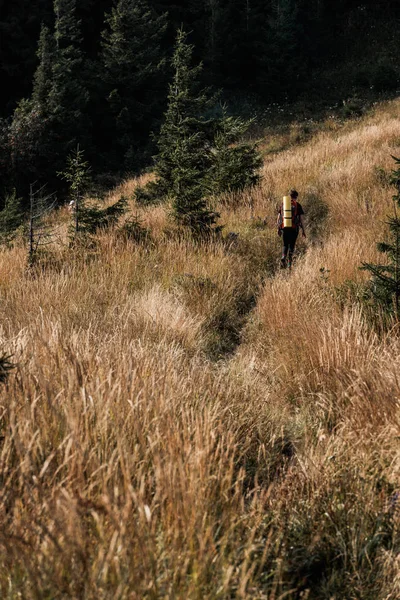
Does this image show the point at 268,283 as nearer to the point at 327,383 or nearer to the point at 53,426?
the point at 327,383

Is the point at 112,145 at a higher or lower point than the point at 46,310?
higher

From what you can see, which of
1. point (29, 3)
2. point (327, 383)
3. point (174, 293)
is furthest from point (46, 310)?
point (29, 3)

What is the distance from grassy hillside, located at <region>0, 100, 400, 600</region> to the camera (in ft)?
3.81

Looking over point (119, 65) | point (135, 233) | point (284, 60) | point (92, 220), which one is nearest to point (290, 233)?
point (135, 233)

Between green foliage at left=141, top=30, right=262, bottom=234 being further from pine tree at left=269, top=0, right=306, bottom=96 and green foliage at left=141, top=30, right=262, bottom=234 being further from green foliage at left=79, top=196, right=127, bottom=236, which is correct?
pine tree at left=269, top=0, right=306, bottom=96

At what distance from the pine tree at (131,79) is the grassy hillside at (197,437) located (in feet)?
70.7

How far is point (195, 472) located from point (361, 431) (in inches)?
40.1

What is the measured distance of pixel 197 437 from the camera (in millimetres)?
1552

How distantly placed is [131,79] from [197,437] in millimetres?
27448

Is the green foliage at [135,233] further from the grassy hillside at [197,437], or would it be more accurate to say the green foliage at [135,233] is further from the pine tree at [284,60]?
the pine tree at [284,60]

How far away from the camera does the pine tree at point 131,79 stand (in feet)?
82.7

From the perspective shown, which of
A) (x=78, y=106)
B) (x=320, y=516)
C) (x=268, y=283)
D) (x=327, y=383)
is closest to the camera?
(x=320, y=516)

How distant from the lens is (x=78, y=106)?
77.5 ft

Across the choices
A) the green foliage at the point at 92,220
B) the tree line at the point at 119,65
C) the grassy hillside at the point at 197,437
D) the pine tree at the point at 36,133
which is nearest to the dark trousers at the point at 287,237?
the grassy hillside at the point at 197,437
